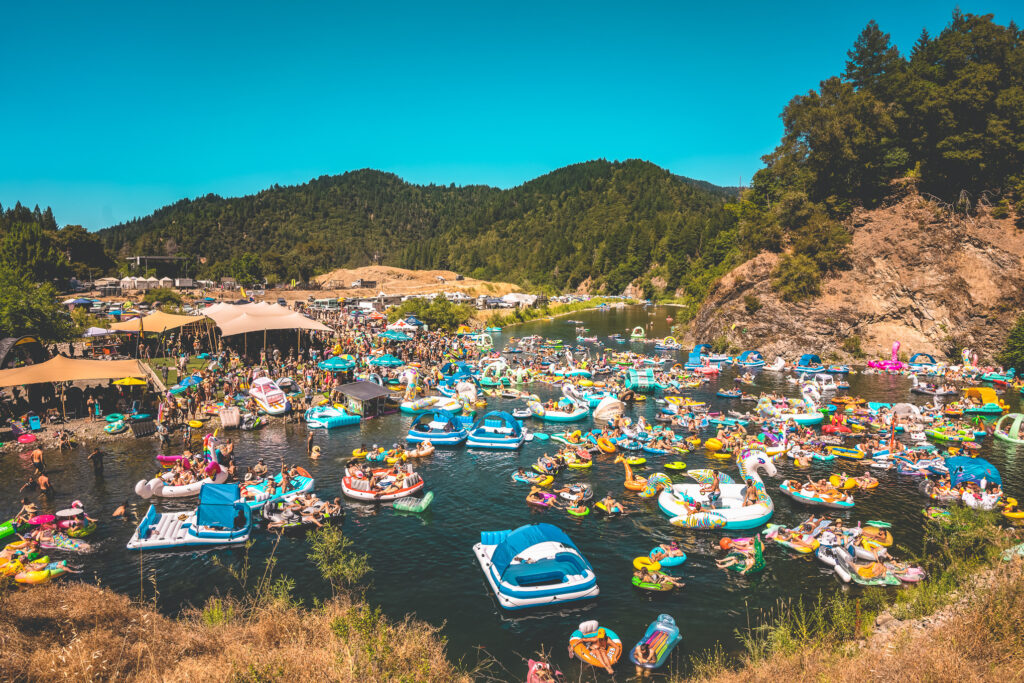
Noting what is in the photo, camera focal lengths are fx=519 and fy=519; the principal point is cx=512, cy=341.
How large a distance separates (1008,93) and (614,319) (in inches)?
2760

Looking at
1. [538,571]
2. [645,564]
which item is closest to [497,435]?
[645,564]

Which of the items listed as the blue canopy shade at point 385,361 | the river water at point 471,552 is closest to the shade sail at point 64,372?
the river water at point 471,552

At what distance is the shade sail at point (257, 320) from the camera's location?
49519 millimetres

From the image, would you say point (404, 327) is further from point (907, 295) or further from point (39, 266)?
point (39, 266)

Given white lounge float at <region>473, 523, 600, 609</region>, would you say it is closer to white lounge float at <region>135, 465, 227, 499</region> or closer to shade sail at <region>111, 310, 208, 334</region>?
white lounge float at <region>135, 465, 227, 499</region>

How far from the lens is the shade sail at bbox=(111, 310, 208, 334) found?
2037 inches

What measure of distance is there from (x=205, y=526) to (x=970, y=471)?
34.2 metres

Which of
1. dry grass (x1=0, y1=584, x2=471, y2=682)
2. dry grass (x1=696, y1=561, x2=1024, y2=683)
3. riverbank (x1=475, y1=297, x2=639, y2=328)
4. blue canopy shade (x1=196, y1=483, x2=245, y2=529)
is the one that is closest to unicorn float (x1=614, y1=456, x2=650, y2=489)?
dry grass (x1=696, y1=561, x2=1024, y2=683)

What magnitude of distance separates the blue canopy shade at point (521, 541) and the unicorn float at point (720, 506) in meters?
6.79

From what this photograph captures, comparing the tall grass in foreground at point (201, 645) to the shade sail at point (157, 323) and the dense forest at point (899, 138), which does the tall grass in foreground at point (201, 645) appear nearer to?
the shade sail at point (157, 323)

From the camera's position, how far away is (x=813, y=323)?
62031 millimetres

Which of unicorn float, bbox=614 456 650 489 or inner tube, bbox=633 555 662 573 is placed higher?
unicorn float, bbox=614 456 650 489

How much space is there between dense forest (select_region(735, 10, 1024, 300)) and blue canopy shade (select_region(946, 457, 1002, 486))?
42223 mm

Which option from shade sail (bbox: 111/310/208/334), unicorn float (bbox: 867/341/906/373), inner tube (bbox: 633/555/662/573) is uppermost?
shade sail (bbox: 111/310/208/334)
